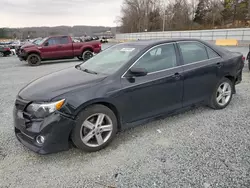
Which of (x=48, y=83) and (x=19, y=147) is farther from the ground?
(x=48, y=83)

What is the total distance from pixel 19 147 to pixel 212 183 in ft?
8.90

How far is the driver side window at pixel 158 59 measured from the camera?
3215 millimetres

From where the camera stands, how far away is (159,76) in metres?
3.24

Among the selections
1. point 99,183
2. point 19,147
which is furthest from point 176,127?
point 19,147

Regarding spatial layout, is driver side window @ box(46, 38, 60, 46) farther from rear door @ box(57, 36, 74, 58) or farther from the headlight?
the headlight

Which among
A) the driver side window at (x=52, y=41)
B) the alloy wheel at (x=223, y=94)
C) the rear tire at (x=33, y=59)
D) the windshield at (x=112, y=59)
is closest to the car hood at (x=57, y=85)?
the windshield at (x=112, y=59)

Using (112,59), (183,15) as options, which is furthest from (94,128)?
(183,15)

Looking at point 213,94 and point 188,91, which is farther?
point 213,94

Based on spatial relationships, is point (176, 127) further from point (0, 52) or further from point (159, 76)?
point (0, 52)

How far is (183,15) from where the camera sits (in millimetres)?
51812

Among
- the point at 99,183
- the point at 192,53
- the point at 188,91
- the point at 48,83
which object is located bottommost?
the point at 99,183

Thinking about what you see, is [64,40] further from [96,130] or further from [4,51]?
[96,130]

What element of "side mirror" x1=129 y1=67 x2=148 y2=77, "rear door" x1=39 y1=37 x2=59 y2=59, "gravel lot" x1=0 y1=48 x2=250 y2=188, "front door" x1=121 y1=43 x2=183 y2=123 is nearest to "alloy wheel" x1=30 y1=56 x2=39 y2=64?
"rear door" x1=39 y1=37 x2=59 y2=59

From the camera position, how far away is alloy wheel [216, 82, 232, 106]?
4145 mm
